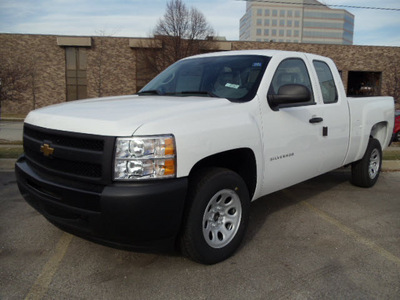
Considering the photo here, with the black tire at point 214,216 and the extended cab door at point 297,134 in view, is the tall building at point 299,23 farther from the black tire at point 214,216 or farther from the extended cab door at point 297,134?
the black tire at point 214,216

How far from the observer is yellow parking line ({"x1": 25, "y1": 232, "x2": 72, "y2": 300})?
267 centimetres

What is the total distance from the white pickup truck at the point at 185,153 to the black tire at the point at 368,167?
1482mm

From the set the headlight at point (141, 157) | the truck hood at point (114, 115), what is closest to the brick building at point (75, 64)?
the truck hood at point (114, 115)

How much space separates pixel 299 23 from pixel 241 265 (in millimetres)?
150820

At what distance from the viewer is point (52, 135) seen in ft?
9.45

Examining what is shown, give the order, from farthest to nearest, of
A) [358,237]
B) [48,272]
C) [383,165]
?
[383,165]
[358,237]
[48,272]

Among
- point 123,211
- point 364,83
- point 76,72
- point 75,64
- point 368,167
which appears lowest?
point 368,167

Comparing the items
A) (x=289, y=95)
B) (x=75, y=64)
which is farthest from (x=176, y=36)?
(x=289, y=95)

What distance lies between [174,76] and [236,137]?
162 centimetres

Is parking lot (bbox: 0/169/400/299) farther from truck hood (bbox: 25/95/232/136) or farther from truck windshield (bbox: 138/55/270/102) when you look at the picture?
truck windshield (bbox: 138/55/270/102)

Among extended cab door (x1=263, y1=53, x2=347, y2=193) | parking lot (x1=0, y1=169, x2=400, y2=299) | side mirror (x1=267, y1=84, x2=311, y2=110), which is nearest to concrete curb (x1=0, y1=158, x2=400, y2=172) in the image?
parking lot (x1=0, y1=169, x2=400, y2=299)

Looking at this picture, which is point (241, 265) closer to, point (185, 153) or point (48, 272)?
point (185, 153)

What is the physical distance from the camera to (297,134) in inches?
150

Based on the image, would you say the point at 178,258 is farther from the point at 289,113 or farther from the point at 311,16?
the point at 311,16
